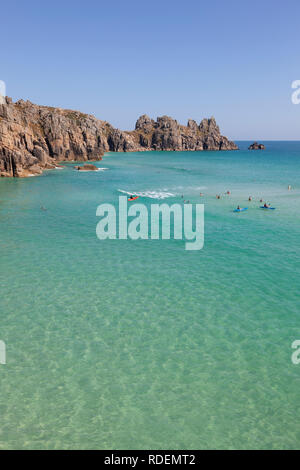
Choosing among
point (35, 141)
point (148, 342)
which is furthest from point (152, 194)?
point (35, 141)

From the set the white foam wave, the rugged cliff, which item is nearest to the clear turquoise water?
the white foam wave

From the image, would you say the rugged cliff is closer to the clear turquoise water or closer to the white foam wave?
the white foam wave

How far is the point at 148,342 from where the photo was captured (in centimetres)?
2117

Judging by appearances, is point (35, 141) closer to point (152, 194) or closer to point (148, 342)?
point (152, 194)

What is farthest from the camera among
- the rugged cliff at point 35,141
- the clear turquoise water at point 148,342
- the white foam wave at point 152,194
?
the rugged cliff at point 35,141

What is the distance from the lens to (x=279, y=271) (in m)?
32.2

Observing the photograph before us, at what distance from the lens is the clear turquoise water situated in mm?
15141

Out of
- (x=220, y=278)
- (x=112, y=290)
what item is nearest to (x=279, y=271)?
(x=220, y=278)

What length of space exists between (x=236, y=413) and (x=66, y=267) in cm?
2176

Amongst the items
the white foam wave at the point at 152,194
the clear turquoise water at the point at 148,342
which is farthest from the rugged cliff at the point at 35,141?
the clear turquoise water at the point at 148,342

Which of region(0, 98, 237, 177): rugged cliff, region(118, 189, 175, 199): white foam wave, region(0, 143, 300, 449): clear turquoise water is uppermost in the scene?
region(0, 98, 237, 177): rugged cliff

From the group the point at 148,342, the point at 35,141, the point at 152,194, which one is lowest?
the point at 148,342

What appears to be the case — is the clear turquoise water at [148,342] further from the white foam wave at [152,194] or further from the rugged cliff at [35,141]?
the rugged cliff at [35,141]

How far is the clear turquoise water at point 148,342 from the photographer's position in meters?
15.1
